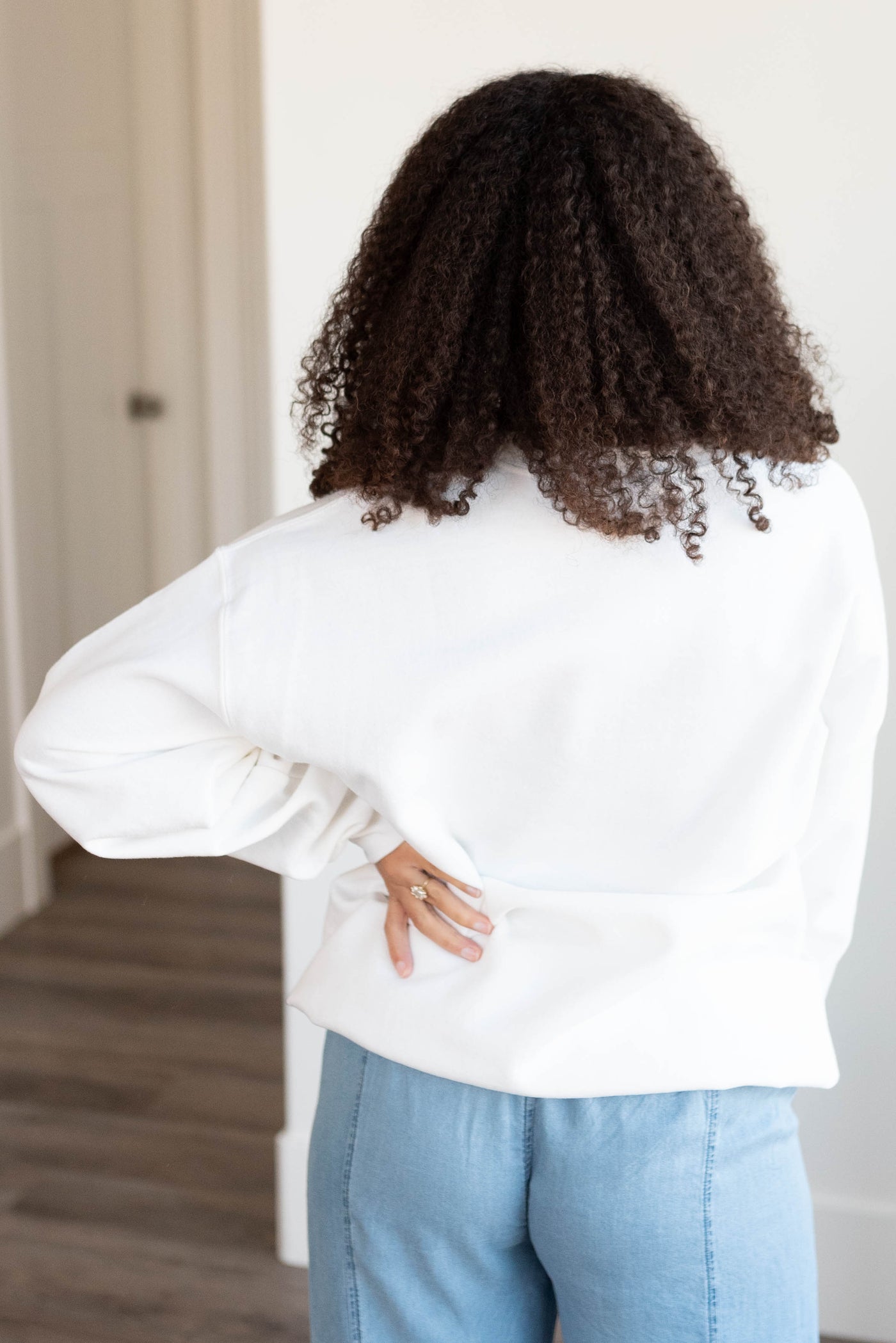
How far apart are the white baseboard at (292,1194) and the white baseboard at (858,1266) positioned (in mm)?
736

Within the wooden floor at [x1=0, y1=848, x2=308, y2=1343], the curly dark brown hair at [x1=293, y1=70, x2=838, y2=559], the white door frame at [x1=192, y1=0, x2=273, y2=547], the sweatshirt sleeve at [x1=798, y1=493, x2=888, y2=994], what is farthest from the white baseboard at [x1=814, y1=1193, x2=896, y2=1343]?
the white door frame at [x1=192, y1=0, x2=273, y2=547]

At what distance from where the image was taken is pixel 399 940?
0.90 meters

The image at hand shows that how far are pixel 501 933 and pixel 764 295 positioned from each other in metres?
0.46

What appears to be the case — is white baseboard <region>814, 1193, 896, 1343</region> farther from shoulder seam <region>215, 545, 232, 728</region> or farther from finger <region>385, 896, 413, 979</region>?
shoulder seam <region>215, 545, 232, 728</region>

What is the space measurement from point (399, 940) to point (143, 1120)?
1.61 meters

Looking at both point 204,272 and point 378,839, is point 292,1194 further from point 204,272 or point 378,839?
point 204,272

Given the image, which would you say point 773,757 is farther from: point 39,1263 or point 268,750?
point 39,1263

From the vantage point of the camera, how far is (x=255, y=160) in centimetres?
371

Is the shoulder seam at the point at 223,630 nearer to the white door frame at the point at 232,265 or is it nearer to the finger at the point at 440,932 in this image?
the finger at the point at 440,932

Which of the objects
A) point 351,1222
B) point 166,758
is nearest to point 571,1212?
point 351,1222

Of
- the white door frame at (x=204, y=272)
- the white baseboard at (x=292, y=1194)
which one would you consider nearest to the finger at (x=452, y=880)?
the white baseboard at (x=292, y=1194)

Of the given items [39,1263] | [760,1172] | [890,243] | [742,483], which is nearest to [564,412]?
[742,483]

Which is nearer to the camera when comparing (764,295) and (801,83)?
(764,295)

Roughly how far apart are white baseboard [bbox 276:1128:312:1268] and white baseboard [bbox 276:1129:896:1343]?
0.14 m
